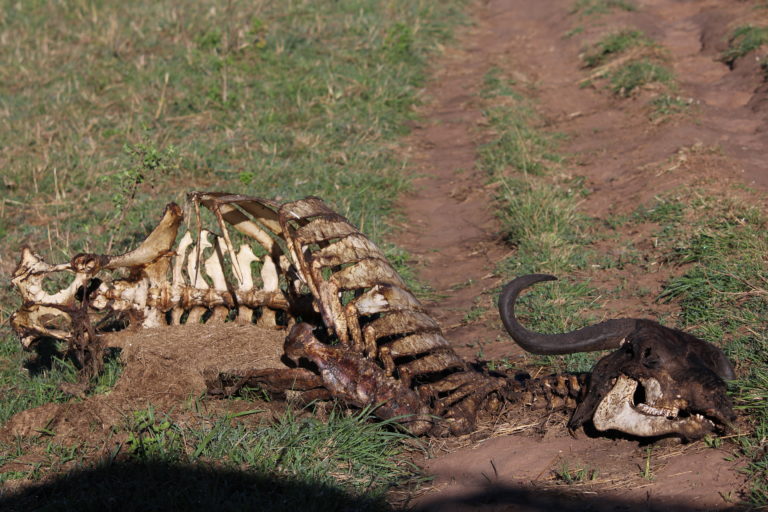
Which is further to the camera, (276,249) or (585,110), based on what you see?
(585,110)

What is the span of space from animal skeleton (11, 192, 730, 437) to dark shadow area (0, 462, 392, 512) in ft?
1.68

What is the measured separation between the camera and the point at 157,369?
3.89 m

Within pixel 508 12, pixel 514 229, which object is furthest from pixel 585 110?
pixel 508 12

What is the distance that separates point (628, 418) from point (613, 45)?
7.85m

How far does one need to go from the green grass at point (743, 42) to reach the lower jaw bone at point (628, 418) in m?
7.16

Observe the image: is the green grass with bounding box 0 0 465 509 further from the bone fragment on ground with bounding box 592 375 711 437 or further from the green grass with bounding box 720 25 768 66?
the green grass with bounding box 720 25 768 66

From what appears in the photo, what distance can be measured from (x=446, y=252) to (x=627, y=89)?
3.83 metres

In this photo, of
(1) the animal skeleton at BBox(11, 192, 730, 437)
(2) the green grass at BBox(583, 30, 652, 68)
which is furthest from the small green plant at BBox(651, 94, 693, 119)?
(1) the animal skeleton at BBox(11, 192, 730, 437)

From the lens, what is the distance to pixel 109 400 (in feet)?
12.3

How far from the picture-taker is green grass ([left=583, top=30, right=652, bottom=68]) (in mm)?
9938

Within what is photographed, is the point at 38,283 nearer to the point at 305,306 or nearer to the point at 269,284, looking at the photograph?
the point at 269,284

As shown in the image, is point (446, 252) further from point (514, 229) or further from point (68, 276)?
point (68, 276)

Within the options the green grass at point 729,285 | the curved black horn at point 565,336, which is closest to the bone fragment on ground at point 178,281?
the curved black horn at point 565,336

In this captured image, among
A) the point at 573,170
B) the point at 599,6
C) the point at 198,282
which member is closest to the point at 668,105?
the point at 573,170
